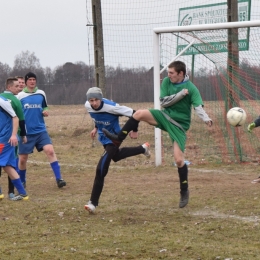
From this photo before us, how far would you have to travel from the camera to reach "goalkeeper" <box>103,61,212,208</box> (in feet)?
25.9

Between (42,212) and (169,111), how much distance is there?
2.14m

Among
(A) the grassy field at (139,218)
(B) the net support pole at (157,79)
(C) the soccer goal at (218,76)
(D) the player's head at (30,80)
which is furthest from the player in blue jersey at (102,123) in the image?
(C) the soccer goal at (218,76)

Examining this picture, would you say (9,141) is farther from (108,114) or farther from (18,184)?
(108,114)

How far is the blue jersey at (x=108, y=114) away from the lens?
27.0ft

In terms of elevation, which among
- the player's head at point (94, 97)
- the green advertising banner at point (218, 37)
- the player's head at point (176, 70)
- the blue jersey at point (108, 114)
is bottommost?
the blue jersey at point (108, 114)

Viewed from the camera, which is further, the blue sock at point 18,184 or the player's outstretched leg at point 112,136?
the blue sock at point 18,184

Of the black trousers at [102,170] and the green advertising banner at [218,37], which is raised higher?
the green advertising banner at [218,37]

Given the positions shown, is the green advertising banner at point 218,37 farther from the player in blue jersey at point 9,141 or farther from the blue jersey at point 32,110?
the player in blue jersey at point 9,141

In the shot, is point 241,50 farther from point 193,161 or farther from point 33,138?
point 33,138

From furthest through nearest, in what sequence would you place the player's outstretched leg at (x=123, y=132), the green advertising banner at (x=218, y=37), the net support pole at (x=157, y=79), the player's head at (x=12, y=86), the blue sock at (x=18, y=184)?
the green advertising banner at (x=218, y=37)
the net support pole at (x=157, y=79)
the player's head at (x=12, y=86)
the blue sock at (x=18, y=184)
the player's outstretched leg at (x=123, y=132)

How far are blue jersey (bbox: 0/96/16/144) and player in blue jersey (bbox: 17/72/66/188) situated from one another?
1.20 meters

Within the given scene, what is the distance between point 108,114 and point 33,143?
8.66ft

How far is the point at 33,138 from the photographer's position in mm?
10508

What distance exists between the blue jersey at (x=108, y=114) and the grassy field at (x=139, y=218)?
106 cm
